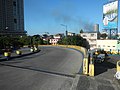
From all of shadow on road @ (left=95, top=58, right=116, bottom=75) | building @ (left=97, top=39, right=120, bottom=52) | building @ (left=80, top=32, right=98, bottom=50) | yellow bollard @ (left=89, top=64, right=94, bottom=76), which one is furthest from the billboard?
building @ (left=80, top=32, right=98, bottom=50)

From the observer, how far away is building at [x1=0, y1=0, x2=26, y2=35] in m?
152

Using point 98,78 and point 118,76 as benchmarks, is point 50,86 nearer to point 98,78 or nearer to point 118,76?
point 98,78

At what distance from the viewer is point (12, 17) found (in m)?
164

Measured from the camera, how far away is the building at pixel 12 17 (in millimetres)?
151750

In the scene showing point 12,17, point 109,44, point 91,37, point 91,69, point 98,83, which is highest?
point 12,17

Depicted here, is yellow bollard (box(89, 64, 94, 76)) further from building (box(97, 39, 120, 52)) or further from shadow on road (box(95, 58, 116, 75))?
building (box(97, 39, 120, 52))

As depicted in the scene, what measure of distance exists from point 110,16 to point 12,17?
378ft

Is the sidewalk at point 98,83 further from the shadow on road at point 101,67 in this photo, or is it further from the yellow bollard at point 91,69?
the shadow on road at point 101,67

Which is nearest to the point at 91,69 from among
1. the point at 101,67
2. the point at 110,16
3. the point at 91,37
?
the point at 101,67

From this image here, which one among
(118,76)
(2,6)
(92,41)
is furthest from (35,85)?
(2,6)

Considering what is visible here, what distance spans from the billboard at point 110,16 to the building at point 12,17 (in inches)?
3449

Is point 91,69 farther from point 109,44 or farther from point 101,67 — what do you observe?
point 109,44

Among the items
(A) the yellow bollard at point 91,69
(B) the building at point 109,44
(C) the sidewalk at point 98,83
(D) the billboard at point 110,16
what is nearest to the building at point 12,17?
(B) the building at point 109,44

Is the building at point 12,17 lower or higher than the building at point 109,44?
higher
